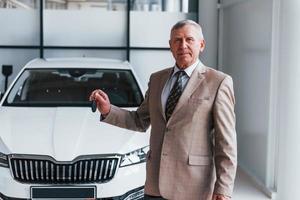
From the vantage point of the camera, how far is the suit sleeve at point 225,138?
2.32m

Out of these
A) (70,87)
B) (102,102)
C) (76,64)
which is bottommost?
(70,87)

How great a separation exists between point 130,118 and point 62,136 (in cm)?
143

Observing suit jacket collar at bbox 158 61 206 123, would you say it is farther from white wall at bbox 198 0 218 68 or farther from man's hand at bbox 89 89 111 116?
white wall at bbox 198 0 218 68

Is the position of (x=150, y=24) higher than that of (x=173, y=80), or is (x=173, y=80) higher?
(x=150, y=24)

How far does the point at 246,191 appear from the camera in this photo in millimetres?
5398

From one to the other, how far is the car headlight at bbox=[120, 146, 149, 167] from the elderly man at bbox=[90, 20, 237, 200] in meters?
1.46

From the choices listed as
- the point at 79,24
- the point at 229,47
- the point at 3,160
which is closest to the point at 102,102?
the point at 3,160

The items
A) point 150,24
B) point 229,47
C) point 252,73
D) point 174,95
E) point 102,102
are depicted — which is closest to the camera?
point 174,95

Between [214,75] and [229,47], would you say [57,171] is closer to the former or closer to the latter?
[214,75]

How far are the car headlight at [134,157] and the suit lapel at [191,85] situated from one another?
1606 millimetres

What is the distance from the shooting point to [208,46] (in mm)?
7852

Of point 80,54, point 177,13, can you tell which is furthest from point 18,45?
point 177,13

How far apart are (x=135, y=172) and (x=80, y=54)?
4.41 metres

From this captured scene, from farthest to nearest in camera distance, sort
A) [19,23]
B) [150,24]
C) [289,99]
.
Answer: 1. [150,24]
2. [19,23]
3. [289,99]
